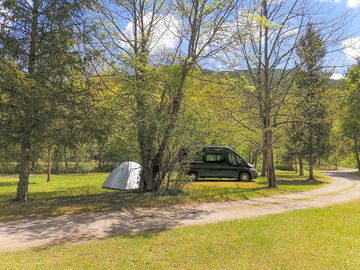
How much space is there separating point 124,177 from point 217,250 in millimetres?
11867

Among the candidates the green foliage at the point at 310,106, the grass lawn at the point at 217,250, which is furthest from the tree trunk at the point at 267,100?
the grass lawn at the point at 217,250

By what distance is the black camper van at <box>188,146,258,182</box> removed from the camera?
22.7 metres

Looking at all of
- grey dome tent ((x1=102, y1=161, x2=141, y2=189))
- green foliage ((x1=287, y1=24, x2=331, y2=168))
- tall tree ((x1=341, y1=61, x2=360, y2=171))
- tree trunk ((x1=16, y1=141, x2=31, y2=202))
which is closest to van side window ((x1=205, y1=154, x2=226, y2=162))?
green foliage ((x1=287, y1=24, x2=331, y2=168))

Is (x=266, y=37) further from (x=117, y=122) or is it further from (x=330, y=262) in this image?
(x=330, y=262)

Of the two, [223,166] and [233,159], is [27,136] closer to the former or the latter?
[223,166]

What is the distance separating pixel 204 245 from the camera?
6.82 m

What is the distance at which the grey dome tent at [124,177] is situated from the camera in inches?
686

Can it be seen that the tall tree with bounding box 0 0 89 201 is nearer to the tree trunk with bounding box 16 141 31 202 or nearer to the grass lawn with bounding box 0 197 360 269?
the tree trunk with bounding box 16 141 31 202

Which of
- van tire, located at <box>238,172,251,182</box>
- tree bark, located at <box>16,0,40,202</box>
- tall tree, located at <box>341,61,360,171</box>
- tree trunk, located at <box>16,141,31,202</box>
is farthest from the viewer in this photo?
tall tree, located at <box>341,61,360,171</box>

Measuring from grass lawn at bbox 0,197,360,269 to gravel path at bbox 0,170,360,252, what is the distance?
655 mm

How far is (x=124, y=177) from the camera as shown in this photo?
17859 mm

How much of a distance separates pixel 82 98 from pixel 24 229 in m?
5.32

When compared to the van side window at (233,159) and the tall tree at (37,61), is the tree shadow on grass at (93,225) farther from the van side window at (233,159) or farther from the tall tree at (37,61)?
the van side window at (233,159)

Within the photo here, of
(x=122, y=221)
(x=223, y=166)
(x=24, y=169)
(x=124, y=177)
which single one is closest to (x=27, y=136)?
(x=24, y=169)
